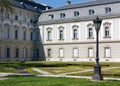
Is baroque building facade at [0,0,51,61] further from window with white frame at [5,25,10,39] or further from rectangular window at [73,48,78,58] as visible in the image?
rectangular window at [73,48,78,58]

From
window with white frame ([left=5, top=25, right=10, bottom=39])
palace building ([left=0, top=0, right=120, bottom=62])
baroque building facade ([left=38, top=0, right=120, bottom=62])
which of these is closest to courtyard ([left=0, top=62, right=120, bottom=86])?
baroque building facade ([left=38, top=0, right=120, bottom=62])

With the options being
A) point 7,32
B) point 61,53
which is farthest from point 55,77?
point 61,53

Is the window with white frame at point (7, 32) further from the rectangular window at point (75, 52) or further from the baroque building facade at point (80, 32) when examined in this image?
Answer: the rectangular window at point (75, 52)

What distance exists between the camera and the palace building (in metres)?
45.7

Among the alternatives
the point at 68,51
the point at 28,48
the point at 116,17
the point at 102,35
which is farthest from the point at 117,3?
the point at 28,48

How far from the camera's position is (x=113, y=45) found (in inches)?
1779

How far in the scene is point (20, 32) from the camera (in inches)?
2030

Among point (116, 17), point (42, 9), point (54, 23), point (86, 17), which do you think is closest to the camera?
point (116, 17)

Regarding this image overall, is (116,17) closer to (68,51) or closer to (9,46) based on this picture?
(68,51)

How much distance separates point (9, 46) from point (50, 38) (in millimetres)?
8461

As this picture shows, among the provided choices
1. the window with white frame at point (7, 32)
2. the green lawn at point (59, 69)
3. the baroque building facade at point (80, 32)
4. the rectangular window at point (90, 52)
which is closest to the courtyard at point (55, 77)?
the green lawn at point (59, 69)

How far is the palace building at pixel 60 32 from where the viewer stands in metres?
45.7

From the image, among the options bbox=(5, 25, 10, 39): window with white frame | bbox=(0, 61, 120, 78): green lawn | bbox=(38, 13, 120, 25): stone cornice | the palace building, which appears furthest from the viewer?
bbox=(5, 25, 10, 39): window with white frame

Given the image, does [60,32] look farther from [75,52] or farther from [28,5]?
[28,5]
